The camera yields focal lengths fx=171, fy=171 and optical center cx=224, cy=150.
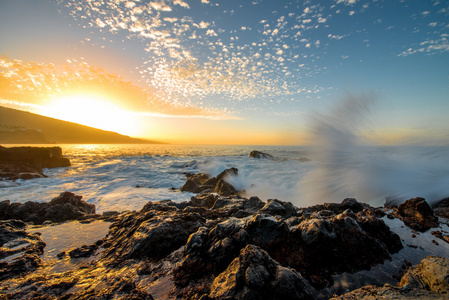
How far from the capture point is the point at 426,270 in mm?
2598

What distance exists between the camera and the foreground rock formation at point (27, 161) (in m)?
16.3

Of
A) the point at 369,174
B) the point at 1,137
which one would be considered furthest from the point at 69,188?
the point at 1,137

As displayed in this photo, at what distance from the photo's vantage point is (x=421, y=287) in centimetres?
247

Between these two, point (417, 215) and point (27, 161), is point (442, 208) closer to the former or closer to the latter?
point (417, 215)

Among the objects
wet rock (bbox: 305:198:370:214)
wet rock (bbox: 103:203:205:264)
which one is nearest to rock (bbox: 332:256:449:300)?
wet rock (bbox: 103:203:205:264)

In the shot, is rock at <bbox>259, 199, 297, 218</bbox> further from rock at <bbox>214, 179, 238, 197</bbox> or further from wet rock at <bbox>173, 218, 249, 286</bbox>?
rock at <bbox>214, 179, 238, 197</bbox>

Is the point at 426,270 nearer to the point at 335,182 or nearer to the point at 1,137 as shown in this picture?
the point at 335,182

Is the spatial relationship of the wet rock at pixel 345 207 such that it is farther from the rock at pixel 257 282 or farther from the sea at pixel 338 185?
the rock at pixel 257 282

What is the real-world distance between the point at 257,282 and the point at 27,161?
31.0 metres

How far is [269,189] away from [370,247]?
9812mm

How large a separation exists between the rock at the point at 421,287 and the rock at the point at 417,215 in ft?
10.8

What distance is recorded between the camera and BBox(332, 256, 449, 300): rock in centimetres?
222

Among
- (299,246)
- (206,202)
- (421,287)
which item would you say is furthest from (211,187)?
(421,287)

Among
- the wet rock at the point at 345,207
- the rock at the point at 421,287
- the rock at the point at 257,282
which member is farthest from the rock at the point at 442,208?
the rock at the point at 257,282
